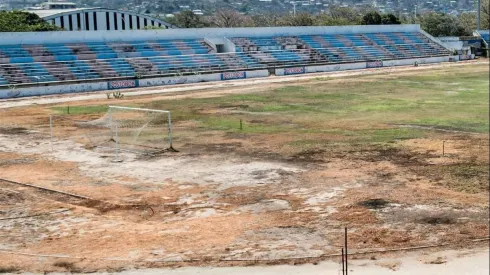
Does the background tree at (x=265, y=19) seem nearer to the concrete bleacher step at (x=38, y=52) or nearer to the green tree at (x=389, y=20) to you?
the green tree at (x=389, y=20)

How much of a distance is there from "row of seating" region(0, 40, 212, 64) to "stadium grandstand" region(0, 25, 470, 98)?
0.10 m

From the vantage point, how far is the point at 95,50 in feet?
229

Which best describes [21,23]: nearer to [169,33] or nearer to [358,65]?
[169,33]

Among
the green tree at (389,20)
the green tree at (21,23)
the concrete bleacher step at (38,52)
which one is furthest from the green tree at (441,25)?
the concrete bleacher step at (38,52)

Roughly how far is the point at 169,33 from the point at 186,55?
191 inches

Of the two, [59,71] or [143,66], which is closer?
[59,71]

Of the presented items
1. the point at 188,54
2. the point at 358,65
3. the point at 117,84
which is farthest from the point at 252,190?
the point at 358,65

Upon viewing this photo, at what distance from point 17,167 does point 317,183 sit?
12.4 m

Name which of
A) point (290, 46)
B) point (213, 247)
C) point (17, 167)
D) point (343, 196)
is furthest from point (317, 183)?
point (290, 46)

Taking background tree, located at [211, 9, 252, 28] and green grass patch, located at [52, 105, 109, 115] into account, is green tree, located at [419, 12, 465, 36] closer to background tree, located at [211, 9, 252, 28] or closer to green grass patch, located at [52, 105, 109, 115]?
background tree, located at [211, 9, 252, 28]

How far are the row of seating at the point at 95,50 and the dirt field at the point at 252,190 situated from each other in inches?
983

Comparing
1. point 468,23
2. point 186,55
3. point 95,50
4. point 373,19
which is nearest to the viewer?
point 95,50

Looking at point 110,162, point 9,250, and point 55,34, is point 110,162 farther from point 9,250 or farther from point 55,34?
point 55,34

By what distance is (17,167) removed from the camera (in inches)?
1050
